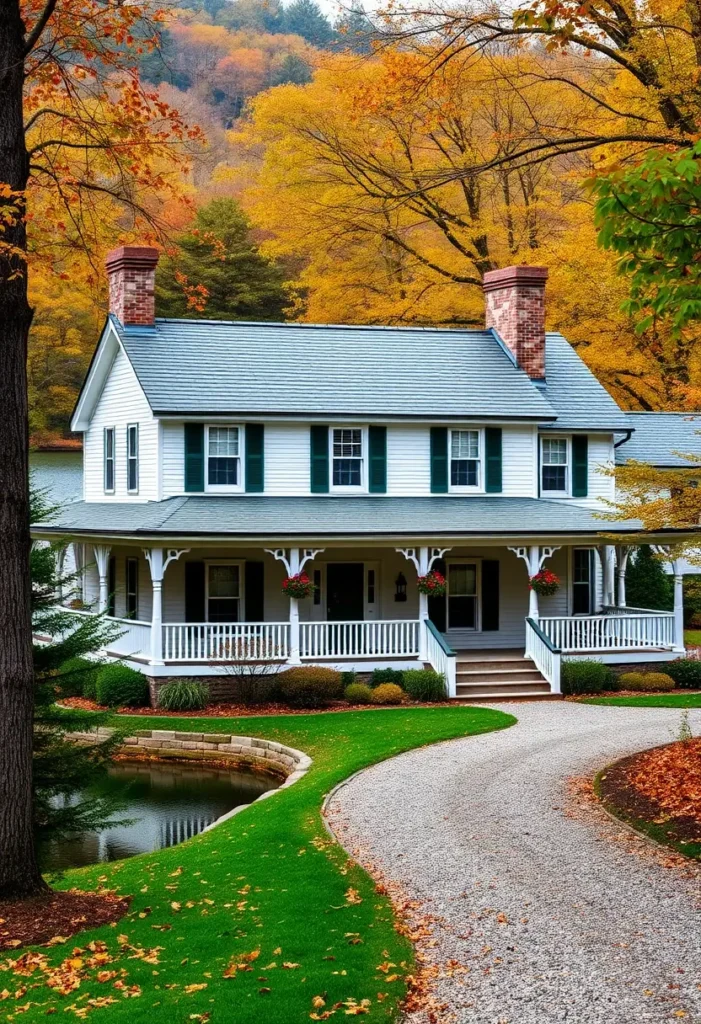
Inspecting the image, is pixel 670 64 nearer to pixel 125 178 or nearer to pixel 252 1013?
pixel 125 178

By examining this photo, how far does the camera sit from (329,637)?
90.4 ft

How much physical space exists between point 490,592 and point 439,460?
138 inches

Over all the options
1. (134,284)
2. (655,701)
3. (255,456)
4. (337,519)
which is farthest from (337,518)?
(134,284)

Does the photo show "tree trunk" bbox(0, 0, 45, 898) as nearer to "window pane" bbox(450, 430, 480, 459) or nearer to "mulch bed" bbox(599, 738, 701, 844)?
"mulch bed" bbox(599, 738, 701, 844)

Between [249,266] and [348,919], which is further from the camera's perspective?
[249,266]

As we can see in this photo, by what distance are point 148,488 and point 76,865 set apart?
527 inches

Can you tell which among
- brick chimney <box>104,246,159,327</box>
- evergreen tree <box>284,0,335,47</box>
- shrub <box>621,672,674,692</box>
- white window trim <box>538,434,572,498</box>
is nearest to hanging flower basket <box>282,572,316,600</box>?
shrub <box>621,672,674,692</box>

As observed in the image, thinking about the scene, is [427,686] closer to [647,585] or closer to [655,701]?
[655,701]

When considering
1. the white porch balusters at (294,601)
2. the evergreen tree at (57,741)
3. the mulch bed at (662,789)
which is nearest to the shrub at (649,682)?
the white porch balusters at (294,601)

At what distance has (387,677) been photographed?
85.0 ft

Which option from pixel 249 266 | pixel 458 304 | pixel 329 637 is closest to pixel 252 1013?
pixel 329 637

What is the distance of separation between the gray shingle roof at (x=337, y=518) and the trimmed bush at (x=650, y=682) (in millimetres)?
3417

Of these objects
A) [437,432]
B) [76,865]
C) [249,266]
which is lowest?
[76,865]

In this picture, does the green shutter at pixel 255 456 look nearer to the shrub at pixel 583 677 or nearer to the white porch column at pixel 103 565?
the white porch column at pixel 103 565
